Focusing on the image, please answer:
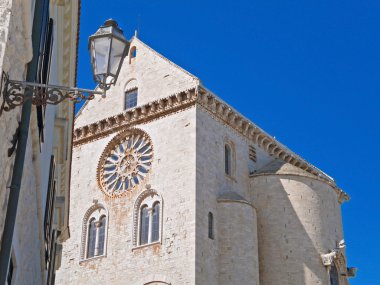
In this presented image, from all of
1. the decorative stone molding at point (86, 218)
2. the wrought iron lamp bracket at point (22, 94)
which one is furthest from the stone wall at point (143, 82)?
the wrought iron lamp bracket at point (22, 94)

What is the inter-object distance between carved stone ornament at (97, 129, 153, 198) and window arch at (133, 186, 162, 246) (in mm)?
924

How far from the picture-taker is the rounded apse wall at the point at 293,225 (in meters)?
26.3

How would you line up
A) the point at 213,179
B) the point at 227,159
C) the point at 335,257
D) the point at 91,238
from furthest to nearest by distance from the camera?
the point at 227,159
the point at 91,238
the point at 335,257
the point at 213,179

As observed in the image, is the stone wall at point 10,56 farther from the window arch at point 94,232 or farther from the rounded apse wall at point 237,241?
the window arch at point 94,232

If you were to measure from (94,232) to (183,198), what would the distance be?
5.56m

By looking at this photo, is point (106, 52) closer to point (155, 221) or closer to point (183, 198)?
point (183, 198)

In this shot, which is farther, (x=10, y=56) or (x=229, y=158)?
(x=229, y=158)

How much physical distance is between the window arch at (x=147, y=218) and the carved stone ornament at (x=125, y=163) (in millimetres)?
924

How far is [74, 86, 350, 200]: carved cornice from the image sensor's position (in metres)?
26.9

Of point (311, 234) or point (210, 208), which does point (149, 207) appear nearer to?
point (210, 208)

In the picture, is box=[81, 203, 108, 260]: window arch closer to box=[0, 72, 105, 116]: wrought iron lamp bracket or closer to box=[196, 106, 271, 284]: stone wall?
box=[196, 106, 271, 284]: stone wall

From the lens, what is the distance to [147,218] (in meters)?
26.0

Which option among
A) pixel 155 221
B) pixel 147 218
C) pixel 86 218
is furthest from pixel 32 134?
pixel 86 218

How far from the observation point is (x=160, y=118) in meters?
27.7
